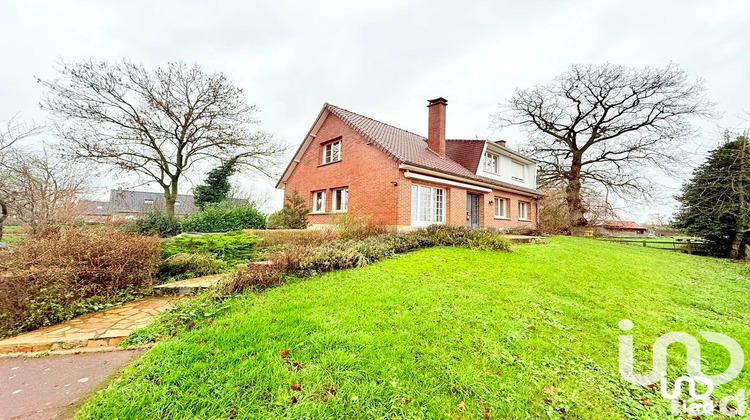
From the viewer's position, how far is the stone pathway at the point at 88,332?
3.21 m

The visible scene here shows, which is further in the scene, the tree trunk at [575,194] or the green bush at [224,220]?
the tree trunk at [575,194]

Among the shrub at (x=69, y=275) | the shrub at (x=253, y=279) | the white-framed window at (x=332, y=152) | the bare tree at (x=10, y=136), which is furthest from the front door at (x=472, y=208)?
the bare tree at (x=10, y=136)

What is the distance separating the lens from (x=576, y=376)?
270 cm

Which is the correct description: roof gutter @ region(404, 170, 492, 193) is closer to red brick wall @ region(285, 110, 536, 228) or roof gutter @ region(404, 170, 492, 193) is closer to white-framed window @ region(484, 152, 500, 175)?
red brick wall @ region(285, 110, 536, 228)

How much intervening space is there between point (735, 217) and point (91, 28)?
27467mm

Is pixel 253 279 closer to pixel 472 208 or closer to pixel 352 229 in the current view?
pixel 352 229

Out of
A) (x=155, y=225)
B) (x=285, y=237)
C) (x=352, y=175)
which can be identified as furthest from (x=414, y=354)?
(x=155, y=225)

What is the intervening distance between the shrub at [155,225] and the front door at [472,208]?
1461 cm

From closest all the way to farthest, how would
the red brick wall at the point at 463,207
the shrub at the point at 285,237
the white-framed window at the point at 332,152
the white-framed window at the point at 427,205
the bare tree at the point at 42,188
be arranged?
the shrub at the point at 285,237 < the bare tree at the point at 42,188 < the red brick wall at the point at 463,207 < the white-framed window at the point at 427,205 < the white-framed window at the point at 332,152

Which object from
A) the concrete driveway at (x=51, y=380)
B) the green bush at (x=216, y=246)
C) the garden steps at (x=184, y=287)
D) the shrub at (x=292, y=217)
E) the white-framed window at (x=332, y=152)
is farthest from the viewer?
the white-framed window at (x=332, y=152)

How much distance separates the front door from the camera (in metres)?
15.0

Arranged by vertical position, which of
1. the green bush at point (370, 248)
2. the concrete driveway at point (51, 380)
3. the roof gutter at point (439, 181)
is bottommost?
the concrete driveway at point (51, 380)

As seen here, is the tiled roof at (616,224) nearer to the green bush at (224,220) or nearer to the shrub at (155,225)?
the green bush at (224,220)

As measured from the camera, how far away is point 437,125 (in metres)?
14.9
